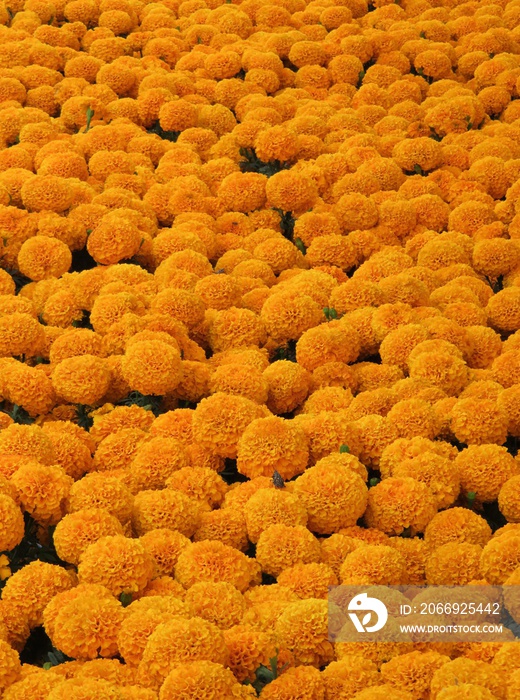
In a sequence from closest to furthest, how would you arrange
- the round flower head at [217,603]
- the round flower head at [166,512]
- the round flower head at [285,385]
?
1. the round flower head at [217,603]
2. the round flower head at [166,512]
3. the round flower head at [285,385]

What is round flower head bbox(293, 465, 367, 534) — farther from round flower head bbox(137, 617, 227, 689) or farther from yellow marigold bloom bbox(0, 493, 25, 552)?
yellow marigold bloom bbox(0, 493, 25, 552)

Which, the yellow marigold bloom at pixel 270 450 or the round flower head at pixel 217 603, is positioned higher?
the yellow marigold bloom at pixel 270 450

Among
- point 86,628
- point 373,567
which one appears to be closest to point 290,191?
point 373,567

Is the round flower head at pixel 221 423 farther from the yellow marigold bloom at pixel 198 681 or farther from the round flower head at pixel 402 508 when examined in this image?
the yellow marigold bloom at pixel 198 681

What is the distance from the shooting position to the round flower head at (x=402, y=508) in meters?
2.92

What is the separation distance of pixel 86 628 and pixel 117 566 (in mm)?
193

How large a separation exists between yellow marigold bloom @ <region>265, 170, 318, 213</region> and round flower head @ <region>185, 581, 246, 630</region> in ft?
7.54

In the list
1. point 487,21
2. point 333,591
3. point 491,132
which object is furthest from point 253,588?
point 487,21

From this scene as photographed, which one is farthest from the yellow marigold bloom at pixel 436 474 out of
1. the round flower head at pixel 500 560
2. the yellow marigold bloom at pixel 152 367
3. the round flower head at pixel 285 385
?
the yellow marigold bloom at pixel 152 367

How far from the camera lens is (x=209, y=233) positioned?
171 inches

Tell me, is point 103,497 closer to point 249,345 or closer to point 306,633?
point 306,633

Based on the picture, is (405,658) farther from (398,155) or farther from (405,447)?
(398,155)

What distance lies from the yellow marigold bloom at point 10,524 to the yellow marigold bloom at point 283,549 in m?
0.62

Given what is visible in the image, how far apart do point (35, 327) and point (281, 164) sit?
1.76 meters
